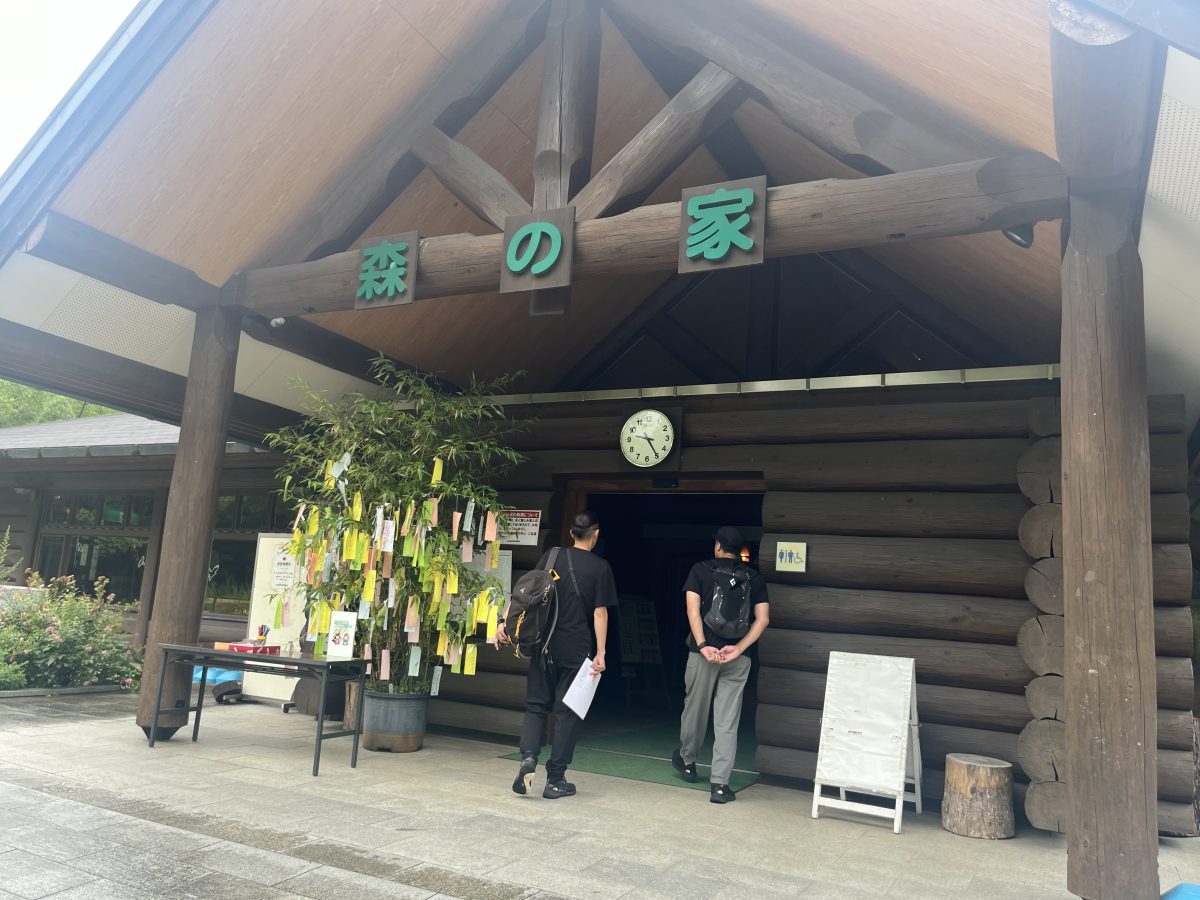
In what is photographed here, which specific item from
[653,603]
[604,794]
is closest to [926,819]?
[604,794]

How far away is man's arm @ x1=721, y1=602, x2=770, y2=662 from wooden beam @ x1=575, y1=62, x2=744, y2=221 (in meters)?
2.62

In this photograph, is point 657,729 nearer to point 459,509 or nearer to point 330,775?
point 459,509

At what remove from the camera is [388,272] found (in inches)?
211

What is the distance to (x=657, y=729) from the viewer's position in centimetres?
790

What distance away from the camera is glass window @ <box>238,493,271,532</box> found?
1008 cm

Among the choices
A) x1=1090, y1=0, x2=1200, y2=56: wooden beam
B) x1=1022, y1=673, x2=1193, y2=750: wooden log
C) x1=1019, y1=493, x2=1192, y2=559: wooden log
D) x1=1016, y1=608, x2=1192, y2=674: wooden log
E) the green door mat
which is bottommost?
the green door mat

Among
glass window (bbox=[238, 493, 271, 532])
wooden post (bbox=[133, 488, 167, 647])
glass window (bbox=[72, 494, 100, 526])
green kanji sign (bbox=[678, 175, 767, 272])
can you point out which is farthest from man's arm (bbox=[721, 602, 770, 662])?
glass window (bbox=[72, 494, 100, 526])

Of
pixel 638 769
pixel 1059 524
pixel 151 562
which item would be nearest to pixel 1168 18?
pixel 1059 524

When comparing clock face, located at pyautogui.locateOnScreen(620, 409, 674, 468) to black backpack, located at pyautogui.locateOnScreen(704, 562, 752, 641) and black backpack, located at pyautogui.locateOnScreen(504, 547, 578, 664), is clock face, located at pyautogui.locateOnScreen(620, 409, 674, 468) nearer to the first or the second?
black backpack, located at pyautogui.locateOnScreen(704, 562, 752, 641)

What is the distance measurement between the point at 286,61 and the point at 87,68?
1061 millimetres

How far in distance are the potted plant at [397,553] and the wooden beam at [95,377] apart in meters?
1.52

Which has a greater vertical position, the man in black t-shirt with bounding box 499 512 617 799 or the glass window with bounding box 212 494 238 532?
the glass window with bounding box 212 494 238 532

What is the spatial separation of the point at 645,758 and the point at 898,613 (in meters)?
2.16

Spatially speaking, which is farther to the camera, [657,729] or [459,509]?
[657,729]
